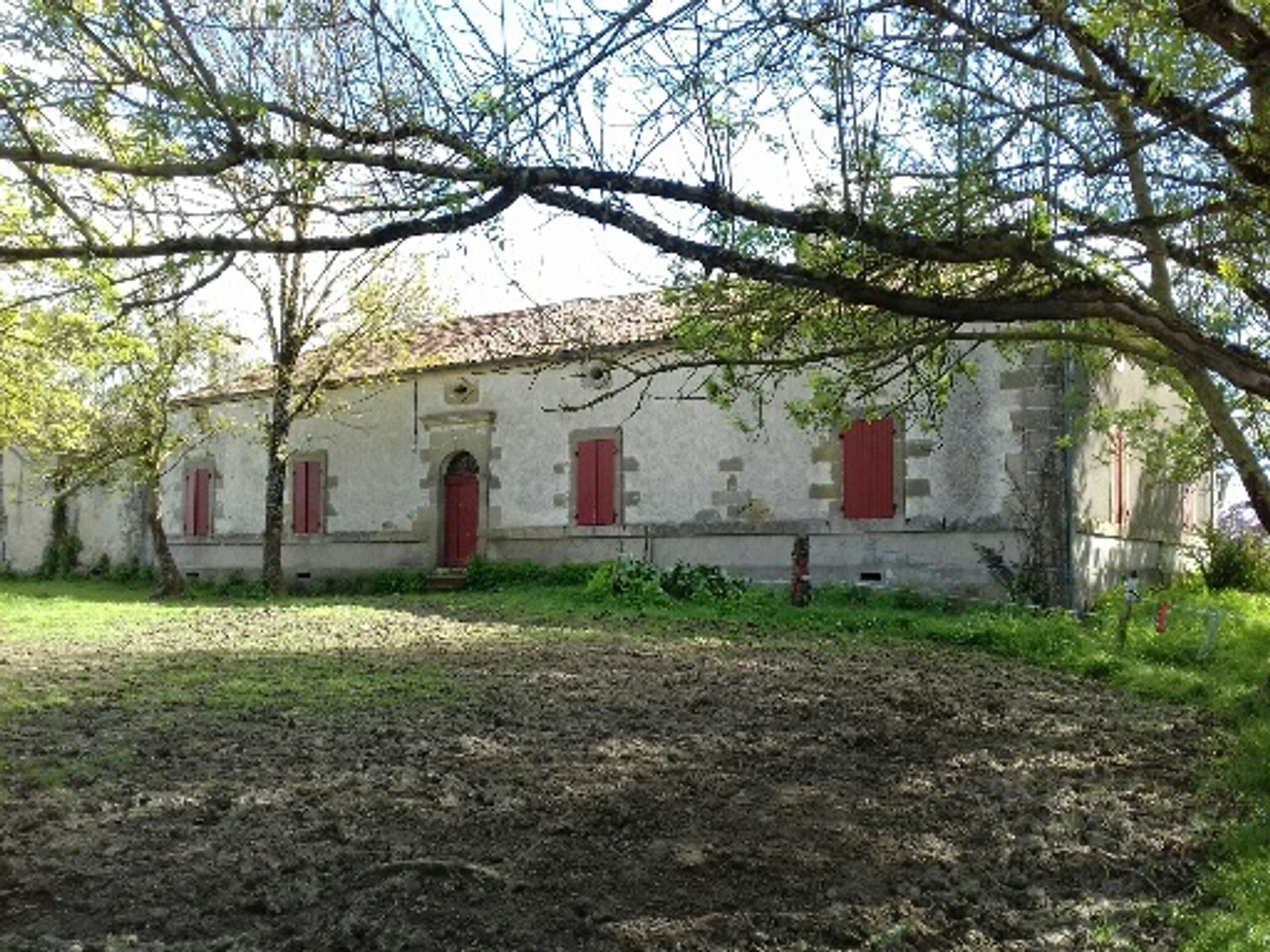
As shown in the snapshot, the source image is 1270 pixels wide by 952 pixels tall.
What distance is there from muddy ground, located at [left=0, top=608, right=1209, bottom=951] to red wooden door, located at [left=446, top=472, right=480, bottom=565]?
35.8ft

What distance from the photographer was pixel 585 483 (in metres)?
17.5

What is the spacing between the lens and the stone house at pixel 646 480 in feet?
45.6

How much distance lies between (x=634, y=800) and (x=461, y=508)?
588 inches

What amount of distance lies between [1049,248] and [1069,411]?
9190 mm

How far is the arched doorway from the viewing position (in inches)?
762

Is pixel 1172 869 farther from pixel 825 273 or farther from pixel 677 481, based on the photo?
pixel 677 481

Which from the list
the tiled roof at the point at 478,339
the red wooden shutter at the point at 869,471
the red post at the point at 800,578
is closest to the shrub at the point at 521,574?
the tiled roof at the point at 478,339

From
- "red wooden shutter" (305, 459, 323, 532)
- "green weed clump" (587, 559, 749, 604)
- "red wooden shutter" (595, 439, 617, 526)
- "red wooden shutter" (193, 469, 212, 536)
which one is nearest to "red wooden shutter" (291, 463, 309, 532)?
"red wooden shutter" (305, 459, 323, 532)

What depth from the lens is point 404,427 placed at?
20.1 m

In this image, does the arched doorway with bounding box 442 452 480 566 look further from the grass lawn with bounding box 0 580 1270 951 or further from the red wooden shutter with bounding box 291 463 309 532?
the grass lawn with bounding box 0 580 1270 951

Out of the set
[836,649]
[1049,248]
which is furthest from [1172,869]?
[836,649]

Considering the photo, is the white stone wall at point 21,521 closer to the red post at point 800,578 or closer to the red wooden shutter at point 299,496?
the red wooden shutter at point 299,496

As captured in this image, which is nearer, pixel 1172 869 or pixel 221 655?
pixel 1172 869

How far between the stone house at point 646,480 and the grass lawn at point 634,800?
359cm
